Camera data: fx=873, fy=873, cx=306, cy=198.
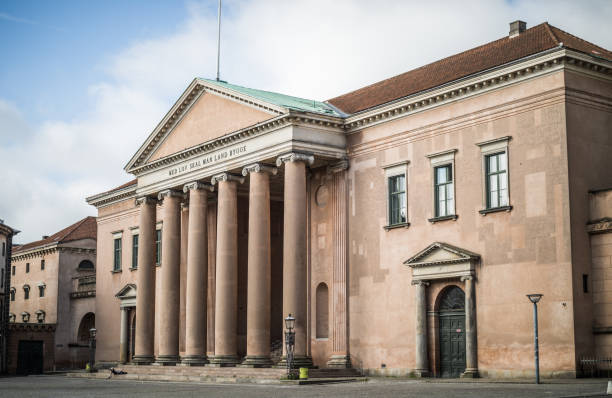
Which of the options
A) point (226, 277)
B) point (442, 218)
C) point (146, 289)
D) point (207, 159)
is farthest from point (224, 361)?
point (442, 218)

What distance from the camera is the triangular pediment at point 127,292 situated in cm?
5625

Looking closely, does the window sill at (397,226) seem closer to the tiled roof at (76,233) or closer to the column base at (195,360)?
the column base at (195,360)

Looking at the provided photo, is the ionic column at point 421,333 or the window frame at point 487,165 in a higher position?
the window frame at point 487,165

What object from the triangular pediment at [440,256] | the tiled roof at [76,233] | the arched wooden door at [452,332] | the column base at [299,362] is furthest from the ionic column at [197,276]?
the tiled roof at [76,233]

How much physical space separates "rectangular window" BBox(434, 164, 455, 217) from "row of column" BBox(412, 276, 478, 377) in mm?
3103

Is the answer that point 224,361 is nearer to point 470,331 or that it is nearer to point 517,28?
point 470,331

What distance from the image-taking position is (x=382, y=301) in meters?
38.7

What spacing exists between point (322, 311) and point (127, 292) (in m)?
19.6

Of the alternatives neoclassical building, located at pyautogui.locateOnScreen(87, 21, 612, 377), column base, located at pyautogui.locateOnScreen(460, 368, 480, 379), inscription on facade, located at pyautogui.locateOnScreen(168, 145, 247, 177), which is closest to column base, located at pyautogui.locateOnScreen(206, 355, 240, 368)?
neoclassical building, located at pyautogui.locateOnScreen(87, 21, 612, 377)

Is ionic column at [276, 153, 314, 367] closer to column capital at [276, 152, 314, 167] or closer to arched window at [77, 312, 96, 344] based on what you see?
column capital at [276, 152, 314, 167]

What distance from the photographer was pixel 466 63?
39031 mm

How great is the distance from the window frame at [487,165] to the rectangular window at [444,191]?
5.79ft

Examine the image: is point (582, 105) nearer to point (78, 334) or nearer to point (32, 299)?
point (78, 334)

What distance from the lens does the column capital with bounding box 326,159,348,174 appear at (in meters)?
41.2
